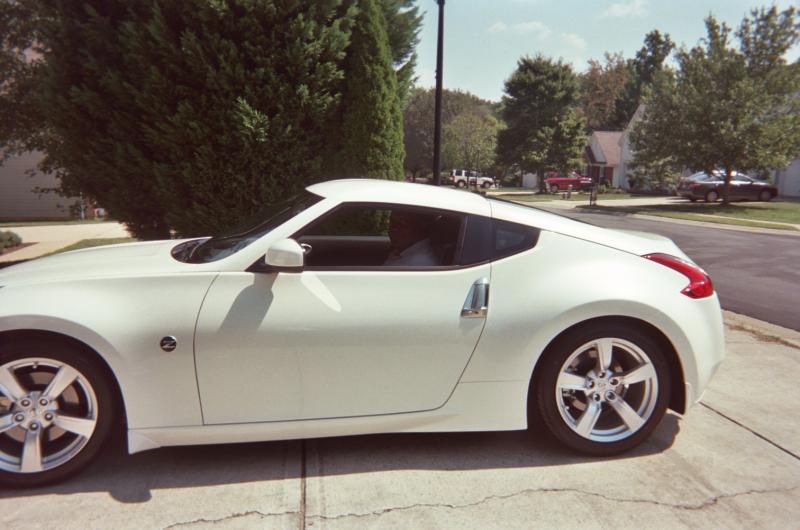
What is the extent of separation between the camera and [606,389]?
3.17 meters

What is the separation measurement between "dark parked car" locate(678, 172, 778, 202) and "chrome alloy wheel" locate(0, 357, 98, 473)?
32833 millimetres

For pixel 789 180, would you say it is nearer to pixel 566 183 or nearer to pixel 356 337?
pixel 566 183

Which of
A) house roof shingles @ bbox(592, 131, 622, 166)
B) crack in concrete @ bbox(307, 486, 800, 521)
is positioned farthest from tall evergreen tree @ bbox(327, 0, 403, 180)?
house roof shingles @ bbox(592, 131, 622, 166)

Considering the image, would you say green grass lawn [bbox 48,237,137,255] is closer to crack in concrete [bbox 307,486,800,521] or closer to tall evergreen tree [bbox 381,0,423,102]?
tall evergreen tree [bbox 381,0,423,102]

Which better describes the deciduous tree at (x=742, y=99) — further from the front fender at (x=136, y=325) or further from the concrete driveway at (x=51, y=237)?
the front fender at (x=136, y=325)

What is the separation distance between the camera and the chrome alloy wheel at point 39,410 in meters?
2.73

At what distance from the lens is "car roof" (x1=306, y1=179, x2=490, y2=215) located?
3.18 m

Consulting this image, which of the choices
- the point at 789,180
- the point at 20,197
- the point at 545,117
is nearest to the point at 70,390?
the point at 20,197

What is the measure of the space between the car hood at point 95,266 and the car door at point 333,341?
0.44m

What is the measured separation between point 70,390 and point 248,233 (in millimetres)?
1194

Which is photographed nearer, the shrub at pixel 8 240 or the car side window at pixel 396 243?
the car side window at pixel 396 243

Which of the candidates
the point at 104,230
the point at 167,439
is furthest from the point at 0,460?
the point at 104,230

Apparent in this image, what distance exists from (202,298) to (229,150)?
470 cm

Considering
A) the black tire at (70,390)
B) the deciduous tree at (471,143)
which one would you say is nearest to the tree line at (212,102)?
the black tire at (70,390)
